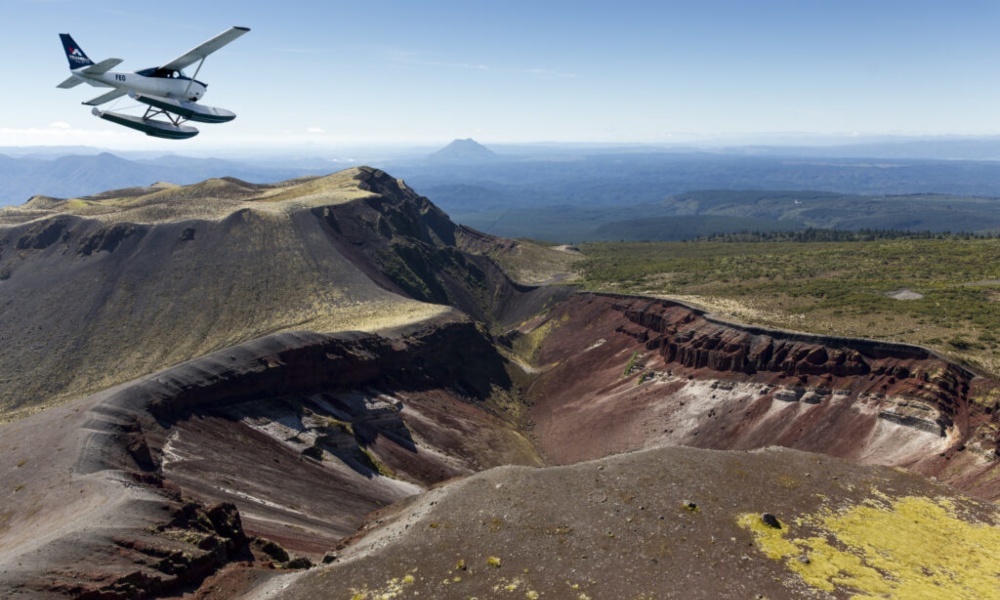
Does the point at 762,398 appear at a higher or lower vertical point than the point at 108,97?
lower

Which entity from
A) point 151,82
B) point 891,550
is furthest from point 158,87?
point 891,550

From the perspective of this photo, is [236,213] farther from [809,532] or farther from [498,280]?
[809,532]

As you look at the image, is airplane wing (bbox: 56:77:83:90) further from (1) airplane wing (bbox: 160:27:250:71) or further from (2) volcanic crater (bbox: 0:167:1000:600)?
(2) volcanic crater (bbox: 0:167:1000:600)

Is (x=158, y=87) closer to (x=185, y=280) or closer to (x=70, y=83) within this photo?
(x=70, y=83)

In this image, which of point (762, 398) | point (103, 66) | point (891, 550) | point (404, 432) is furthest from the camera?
point (404, 432)

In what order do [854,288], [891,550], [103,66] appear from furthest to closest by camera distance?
Answer: [854,288] → [103,66] → [891,550]

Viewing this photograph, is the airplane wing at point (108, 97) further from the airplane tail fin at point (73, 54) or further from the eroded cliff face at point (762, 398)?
the eroded cliff face at point (762, 398)

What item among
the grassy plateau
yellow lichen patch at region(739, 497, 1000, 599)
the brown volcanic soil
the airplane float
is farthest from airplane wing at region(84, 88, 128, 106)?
the grassy plateau
